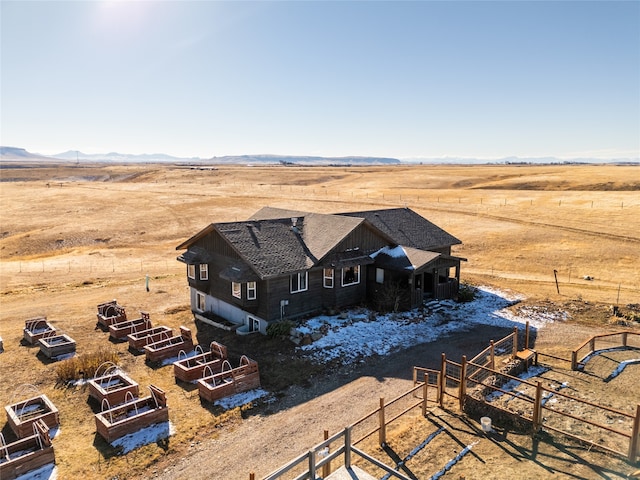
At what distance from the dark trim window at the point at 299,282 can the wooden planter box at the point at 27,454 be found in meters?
13.3

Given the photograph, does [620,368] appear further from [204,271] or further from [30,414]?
[30,414]

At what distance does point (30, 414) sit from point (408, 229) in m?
25.3

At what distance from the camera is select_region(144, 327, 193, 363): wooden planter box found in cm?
2142

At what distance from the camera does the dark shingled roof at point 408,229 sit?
32.1m

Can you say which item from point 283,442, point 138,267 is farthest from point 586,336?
point 138,267

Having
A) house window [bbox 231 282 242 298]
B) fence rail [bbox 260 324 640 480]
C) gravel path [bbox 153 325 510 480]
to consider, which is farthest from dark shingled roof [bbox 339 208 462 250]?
fence rail [bbox 260 324 640 480]

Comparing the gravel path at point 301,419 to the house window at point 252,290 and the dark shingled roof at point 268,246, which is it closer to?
the dark shingled roof at point 268,246

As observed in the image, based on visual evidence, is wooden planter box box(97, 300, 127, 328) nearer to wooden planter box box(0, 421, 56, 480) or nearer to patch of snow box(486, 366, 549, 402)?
wooden planter box box(0, 421, 56, 480)

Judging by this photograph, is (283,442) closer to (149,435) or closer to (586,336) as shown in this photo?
(149,435)

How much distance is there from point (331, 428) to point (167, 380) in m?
8.04

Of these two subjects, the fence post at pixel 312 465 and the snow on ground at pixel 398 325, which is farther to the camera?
the snow on ground at pixel 398 325

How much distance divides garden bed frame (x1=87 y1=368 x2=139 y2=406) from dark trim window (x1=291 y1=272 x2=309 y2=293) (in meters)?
9.57

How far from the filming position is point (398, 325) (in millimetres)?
25109

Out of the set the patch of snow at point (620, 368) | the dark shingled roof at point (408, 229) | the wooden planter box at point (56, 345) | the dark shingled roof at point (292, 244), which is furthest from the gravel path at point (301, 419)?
the wooden planter box at point (56, 345)
